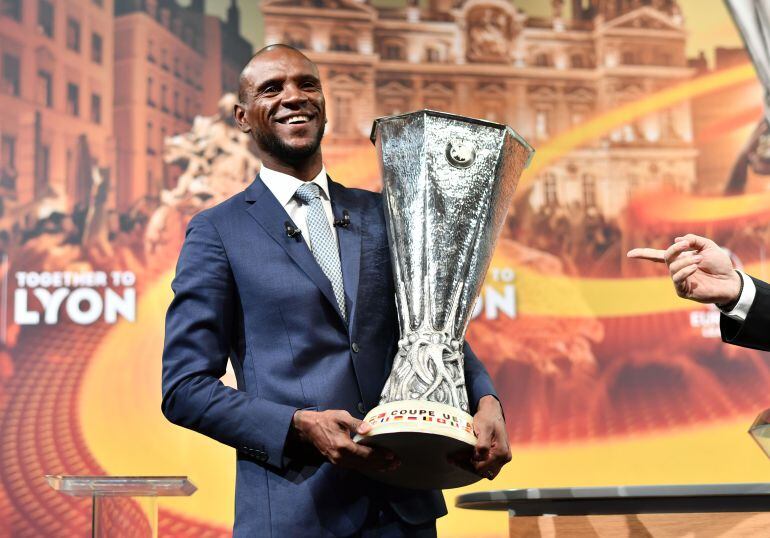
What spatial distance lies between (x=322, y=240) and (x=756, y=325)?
33.6 inches

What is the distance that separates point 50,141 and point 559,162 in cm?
232

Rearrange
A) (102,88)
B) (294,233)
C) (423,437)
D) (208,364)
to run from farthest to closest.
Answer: (102,88) → (294,233) → (208,364) → (423,437)

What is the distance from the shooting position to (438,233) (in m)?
1.67

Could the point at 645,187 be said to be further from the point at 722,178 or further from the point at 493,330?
the point at 493,330

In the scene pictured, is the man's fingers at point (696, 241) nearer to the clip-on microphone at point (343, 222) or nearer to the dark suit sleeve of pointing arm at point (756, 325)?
the dark suit sleeve of pointing arm at point (756, 325)

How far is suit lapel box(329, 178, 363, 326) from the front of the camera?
172 cm

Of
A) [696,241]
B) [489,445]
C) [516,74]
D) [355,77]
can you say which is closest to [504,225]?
[516,74]

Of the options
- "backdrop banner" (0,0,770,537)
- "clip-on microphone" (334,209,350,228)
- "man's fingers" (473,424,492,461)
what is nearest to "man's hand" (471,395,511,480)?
"man's fingers" (473,424,492,461)

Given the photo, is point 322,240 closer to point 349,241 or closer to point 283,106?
point 349,241

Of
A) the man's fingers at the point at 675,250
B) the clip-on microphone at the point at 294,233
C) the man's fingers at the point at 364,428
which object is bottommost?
→ the man's fingers at the point at 364,428

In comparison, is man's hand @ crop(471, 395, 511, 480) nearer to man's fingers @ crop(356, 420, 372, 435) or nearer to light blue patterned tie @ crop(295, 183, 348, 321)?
man's fingers @ crop(356, 420, 372, 435)

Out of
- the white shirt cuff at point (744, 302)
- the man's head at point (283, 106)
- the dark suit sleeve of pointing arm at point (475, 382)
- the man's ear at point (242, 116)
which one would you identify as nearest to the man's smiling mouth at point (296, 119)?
the man's head at point (283, 106)

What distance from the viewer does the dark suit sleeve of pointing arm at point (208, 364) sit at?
1561 mm

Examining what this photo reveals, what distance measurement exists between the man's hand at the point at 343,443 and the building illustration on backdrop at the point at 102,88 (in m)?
2.85
